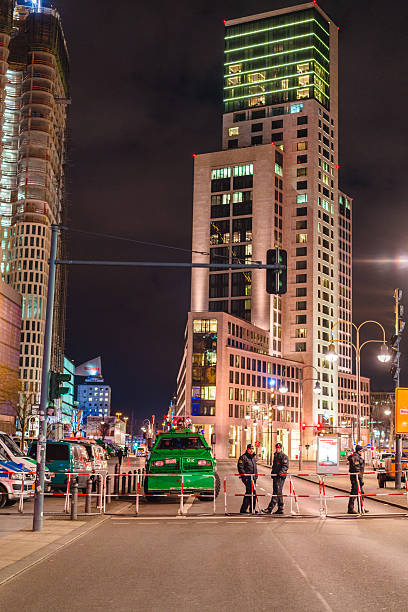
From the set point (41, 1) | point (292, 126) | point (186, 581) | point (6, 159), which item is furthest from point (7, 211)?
point (186, 581)

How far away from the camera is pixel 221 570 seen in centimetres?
1085

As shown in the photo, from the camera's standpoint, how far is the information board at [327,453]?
38.3 metres

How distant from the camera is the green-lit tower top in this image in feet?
497

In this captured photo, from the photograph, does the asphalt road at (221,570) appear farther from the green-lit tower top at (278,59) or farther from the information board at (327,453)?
the green-lit tower top at (278,59)

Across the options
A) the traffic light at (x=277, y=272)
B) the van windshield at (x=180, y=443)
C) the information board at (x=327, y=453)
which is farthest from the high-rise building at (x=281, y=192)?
the traffic light at (x=277, y=272)

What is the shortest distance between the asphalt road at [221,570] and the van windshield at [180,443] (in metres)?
6.61

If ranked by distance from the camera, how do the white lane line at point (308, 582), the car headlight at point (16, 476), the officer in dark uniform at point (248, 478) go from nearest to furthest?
the white lane line at point (308, 582) < the officer in dark uniform at point (248, 478) < the car headlight at point (16, 476)

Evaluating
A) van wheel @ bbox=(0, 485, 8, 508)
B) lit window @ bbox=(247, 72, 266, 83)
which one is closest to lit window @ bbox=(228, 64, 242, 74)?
lit window @ bbox=(247, 72, 266, 83)

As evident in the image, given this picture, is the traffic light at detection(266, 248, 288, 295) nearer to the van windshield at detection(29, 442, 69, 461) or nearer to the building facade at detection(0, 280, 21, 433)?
the van windshield at detection(29, 442, 69, 461)

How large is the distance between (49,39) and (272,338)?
255 feet

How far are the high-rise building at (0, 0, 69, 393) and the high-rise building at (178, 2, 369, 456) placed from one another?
33796 millimetres

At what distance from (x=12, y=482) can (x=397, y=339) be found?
Result: 17883 millimetres

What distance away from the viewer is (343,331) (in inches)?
7229

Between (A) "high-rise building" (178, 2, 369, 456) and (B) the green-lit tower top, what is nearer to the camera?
(A) "high-rise building" (178, 2, 369, 456)
